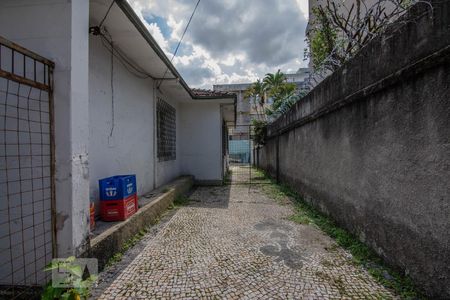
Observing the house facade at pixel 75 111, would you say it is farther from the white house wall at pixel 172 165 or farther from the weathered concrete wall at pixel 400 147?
the weathered concrete wall at pixel 400 147

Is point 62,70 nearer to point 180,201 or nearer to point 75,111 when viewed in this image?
point 75,111

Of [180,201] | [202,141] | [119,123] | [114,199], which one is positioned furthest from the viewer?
[202,141]

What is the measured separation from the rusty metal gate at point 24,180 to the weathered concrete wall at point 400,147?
11.0ft

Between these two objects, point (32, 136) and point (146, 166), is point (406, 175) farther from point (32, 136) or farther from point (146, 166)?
point (146, 166)

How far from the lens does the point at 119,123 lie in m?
4.44

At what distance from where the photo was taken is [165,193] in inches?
211

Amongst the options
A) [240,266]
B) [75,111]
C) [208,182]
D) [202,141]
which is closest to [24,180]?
[75,111]

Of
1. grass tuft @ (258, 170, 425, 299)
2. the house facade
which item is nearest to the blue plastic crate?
the house facade

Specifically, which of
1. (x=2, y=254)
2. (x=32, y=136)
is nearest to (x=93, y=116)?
(x=32, y=136)

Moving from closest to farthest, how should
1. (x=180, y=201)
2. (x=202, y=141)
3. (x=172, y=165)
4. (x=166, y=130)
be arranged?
(x=180, y=201)
(x=166, y=130)
(x=172, y=165)
(x=202, y=141)

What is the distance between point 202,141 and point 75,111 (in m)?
6.46

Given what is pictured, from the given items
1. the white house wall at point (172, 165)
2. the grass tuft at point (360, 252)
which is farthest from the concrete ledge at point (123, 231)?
the grass tuft at point (360, 252)

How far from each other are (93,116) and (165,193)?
2.37 meters

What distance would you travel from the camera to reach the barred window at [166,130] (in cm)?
673
